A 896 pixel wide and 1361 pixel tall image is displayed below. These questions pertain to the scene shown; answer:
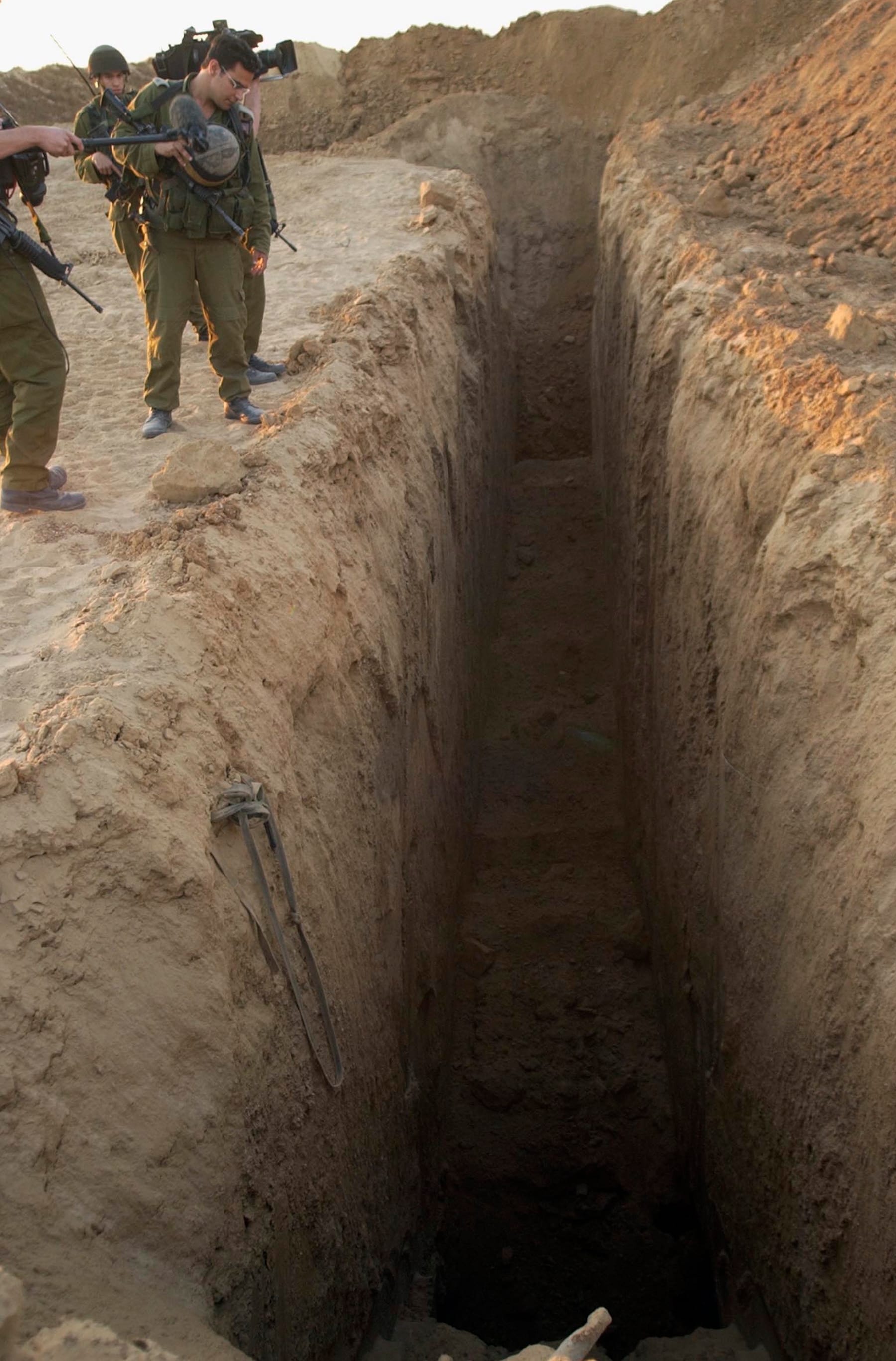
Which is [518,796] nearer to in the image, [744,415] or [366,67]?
[744,415]

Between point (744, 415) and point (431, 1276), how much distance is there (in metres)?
3.95

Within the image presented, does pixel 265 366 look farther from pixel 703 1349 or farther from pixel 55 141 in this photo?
pixel 703 1349

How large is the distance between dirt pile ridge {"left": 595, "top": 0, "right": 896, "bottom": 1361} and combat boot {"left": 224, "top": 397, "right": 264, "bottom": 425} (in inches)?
81.0

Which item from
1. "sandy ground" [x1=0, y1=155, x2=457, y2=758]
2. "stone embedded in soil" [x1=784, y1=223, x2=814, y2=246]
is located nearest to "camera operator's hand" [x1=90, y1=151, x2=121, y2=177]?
"sandy ground" [x1=0, y1=155, x2=457, y2=758]

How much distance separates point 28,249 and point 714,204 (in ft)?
14.8

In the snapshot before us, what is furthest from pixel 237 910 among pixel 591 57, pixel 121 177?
pixel 591 57

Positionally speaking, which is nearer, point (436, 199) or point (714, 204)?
point (714, 204)

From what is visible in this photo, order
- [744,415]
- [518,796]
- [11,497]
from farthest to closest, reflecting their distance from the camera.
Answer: [518,796], [744,415], [11,497]

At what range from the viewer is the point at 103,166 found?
5145mm

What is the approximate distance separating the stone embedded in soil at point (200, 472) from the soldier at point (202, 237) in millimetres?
733

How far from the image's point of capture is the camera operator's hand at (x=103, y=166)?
514 centimetres

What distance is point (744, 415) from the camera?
4543 mm

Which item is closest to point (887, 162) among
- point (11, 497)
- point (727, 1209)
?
point (11, 497)

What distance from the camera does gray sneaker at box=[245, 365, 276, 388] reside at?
5.35 meters
